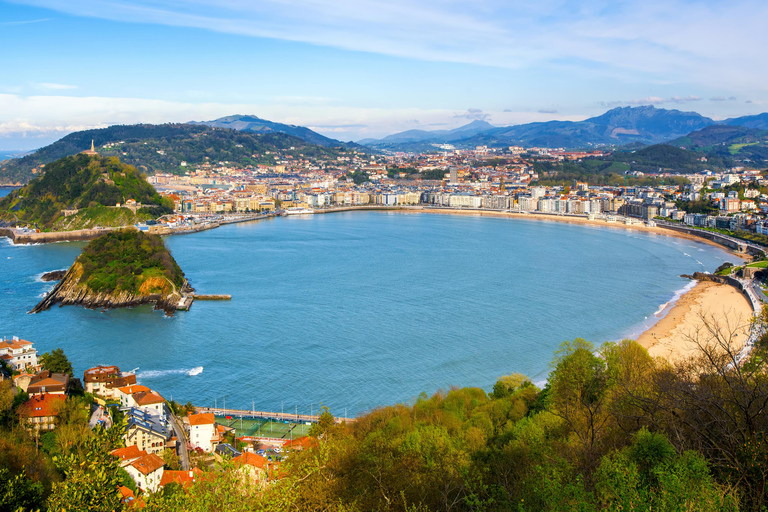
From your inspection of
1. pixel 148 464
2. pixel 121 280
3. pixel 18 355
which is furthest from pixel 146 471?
pixel 121 280

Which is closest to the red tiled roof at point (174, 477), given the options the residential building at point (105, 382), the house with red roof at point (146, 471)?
the house with red roof at point (146, 471)

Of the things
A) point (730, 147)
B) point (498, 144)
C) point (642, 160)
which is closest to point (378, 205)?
point (642, 160)

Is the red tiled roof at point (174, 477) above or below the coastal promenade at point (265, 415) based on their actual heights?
above

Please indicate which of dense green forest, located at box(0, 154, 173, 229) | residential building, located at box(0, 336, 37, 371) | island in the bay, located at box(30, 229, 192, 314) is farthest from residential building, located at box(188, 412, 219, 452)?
dense green forest, located at box(0, 154, 173, 229)

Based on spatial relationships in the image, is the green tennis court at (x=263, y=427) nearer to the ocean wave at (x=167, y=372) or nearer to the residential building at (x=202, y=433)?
the residential building at (x=202, y=433)

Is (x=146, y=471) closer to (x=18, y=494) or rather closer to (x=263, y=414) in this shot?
(x=18, y=494)

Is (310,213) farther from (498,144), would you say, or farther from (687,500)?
(498,144)

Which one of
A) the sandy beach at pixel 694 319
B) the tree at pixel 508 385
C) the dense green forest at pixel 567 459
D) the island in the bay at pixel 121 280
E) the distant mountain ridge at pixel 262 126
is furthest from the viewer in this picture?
the distant mountain ridge at pixel 262 126

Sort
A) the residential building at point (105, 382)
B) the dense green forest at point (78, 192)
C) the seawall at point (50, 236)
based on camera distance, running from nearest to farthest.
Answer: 1. the residential building at point (105, 382)
2. the seawall at point (50, 236)
3. the dense green forest at point (78, 192)
